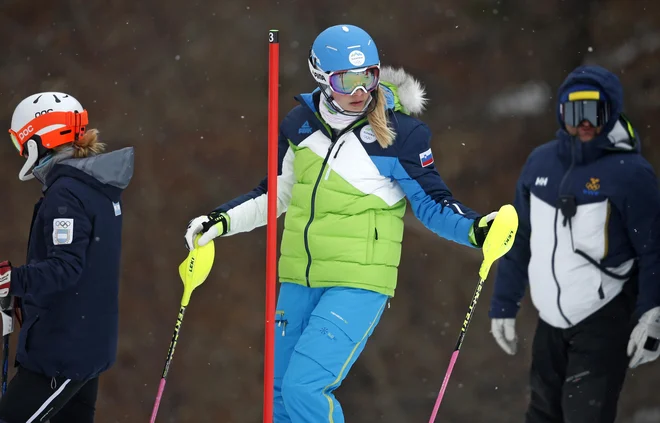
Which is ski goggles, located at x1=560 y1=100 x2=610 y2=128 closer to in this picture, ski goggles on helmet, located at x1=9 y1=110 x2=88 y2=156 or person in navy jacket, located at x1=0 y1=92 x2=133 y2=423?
person in navy jacket, located at x1=0 y1=92 x2=133 y2=423

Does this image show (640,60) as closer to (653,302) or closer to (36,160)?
(653,302)

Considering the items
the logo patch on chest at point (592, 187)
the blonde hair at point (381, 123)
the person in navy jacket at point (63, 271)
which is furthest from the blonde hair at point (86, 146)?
the logo patch on chest at point (592, 187)

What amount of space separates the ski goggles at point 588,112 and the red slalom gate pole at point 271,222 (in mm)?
1467

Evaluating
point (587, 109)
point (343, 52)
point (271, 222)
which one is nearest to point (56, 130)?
point (271, 222)

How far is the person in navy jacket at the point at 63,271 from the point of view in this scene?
3.59m

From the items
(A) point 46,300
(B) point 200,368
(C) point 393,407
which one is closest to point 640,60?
(C) point 393,407

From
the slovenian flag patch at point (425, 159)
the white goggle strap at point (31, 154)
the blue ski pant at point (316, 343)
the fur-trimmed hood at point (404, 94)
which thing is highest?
the fur-trimmed hood at point (404, 94)

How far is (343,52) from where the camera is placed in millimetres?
3670

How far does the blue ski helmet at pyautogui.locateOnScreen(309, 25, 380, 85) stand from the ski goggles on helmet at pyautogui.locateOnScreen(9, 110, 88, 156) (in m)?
0.94

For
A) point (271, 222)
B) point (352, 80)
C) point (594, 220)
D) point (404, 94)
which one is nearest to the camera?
point (271, 222)

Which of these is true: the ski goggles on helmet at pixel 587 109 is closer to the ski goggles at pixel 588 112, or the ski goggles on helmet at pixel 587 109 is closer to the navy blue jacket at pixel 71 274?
the ski goggles at pixel 588 112

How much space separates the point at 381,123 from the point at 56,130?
1.21 meters

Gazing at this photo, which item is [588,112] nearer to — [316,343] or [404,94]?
[404,94]

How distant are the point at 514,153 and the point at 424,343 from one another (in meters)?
1.20
